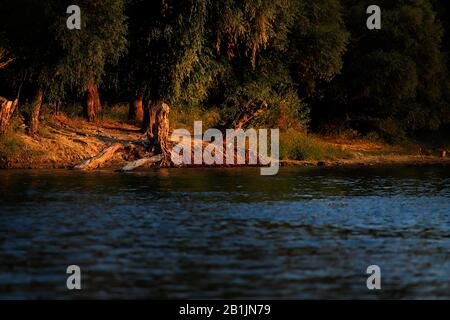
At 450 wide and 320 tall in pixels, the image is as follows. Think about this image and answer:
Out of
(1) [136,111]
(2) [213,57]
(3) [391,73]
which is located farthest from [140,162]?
(3) [391,73]

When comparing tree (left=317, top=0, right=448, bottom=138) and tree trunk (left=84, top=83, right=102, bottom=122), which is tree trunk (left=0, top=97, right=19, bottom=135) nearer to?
tree trunk (left=84, top=83, right=102, bottom=122)

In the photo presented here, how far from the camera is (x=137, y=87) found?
151 feet

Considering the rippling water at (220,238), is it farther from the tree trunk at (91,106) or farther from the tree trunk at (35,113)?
the tree trunk at (91,106)

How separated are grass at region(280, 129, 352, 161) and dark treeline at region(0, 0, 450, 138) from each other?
4.10 feet

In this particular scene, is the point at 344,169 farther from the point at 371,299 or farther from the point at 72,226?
the point at 371,299

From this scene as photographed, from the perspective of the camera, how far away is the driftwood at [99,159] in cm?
4194

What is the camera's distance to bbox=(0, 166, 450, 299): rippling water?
621 inches

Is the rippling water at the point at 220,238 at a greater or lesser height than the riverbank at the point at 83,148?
lesser

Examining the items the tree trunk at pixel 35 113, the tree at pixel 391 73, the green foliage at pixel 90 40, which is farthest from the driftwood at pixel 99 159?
the tree at pixel 391 73

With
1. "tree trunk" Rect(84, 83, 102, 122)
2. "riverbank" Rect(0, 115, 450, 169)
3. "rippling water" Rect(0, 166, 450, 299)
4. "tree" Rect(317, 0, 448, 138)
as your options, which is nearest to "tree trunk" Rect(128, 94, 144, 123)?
"riverbank" Rect(0, 115, 450, 169)

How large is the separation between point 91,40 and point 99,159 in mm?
5082

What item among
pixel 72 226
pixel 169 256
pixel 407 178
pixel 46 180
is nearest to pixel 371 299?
pixel 169 256

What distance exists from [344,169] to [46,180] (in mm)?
15992

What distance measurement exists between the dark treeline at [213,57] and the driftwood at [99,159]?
9.00 ft
